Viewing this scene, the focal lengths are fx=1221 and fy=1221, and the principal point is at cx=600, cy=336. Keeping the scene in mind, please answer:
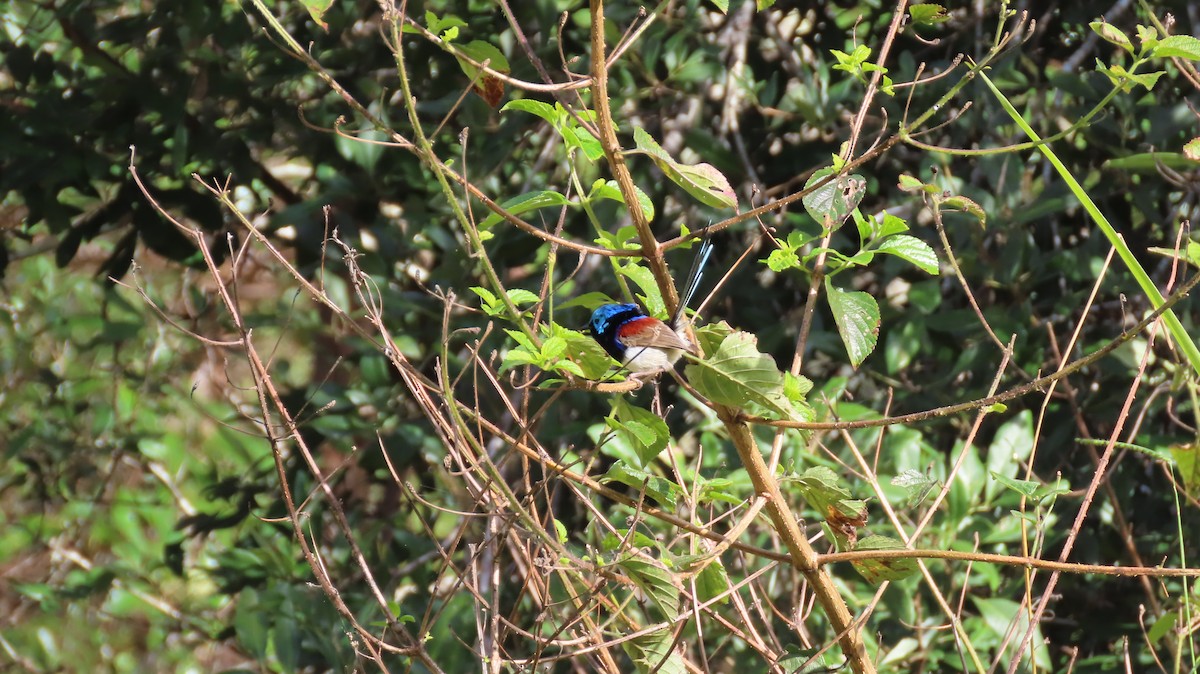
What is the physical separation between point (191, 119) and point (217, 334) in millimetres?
1556

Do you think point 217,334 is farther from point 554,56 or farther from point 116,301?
point 554,56

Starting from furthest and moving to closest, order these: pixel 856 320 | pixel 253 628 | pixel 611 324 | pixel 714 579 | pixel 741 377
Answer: pixel 253 628 → pixel 611 324 → pixel 714 579 → pixel 856 320 → pixel 741 377

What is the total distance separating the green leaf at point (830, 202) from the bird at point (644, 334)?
109mm

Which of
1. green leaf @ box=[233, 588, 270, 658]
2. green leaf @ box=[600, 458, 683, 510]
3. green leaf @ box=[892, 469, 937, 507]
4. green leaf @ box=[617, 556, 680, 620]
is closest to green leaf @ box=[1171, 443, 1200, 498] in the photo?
green leaf @ box=[892, 469, 937, 507]

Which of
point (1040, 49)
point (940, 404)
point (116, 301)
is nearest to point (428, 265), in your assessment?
point (116, 301)

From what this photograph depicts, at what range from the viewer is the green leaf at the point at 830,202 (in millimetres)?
1162

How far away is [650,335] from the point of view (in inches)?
50.6

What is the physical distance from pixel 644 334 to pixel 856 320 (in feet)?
0.82

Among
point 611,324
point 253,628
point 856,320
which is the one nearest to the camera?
point 856,320

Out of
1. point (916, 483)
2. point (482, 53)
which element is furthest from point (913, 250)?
point (482, 53)

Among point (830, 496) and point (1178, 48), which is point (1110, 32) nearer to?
point (1178, 48)

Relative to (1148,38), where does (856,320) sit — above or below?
below

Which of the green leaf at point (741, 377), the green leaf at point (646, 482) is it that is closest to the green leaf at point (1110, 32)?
the green leaf at point (741, 377)

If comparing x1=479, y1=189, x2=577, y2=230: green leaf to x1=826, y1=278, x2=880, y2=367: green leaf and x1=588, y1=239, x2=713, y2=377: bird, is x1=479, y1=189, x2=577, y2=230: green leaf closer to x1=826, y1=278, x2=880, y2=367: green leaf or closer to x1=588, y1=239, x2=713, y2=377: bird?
x1=588, y1=239, x2=713, y2=377: bird
